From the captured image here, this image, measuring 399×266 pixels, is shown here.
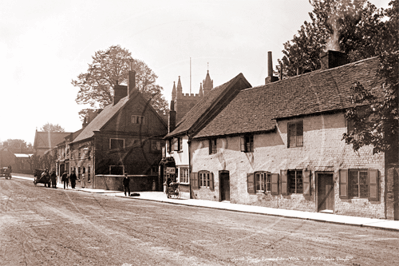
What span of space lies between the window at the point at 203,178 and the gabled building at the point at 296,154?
7 centimetres

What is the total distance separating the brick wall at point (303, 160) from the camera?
17703mm

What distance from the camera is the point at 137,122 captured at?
45.4 metres

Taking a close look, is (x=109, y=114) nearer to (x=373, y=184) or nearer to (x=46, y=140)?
(x=373, y=184)

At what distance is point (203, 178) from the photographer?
2816cm

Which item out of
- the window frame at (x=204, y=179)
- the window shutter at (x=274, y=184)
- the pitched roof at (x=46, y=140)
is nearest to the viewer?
the window shutter at (x=274, y=184)

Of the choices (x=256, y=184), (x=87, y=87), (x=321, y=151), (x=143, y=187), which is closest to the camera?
(x=321, y=151)

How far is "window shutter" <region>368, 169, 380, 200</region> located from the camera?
1695 cm

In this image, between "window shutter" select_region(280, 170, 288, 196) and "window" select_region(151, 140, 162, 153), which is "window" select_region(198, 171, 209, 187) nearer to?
"window shutter" select_region(280, 170, 288, 196)

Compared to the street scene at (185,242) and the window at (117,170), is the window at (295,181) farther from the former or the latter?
the window at (117,170)

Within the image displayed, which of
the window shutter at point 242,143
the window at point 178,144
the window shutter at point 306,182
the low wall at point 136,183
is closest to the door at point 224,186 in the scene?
the window shutter at point 242,143

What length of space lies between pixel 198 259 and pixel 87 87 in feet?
149

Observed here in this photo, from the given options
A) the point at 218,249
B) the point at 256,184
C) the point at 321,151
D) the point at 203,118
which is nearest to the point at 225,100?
the point at 203,118

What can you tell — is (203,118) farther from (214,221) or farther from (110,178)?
(214,221)

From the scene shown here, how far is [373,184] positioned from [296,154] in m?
4.70
